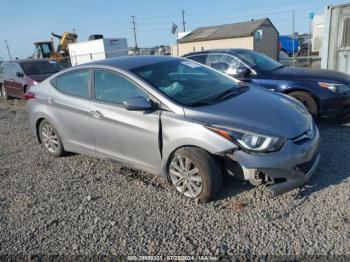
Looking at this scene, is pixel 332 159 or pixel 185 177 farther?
pixel 332 159

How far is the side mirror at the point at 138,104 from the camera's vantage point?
3.73 meters

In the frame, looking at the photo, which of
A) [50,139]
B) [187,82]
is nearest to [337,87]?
[187,82]

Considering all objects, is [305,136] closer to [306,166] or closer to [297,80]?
[306,166]

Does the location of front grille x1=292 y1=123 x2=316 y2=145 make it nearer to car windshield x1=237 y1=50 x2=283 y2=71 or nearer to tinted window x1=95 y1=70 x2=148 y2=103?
tinted window x1=95 y1=70 x2=148 y2=103

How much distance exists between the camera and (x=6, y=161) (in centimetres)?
566

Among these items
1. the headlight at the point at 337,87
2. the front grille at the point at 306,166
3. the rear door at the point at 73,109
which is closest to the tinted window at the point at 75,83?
the rear door at the point at 73,109

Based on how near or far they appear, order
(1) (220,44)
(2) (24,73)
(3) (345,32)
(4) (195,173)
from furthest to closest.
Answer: (1) (220,44)
(2) (24,73)
(3) (345,32)
(4) (195,173)

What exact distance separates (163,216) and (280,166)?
4.32 feet

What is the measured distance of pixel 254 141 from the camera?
10.9 feet

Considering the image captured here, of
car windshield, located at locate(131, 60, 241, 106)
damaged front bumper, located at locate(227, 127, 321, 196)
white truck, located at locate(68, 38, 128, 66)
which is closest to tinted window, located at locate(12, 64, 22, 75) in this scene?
car windshield, located at locate(131, 60, 241, 106)

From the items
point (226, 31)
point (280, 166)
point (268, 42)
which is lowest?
point (280, 166)

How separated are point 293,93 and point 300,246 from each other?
3749mm

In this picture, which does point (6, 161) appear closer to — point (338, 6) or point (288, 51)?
point (338, 6)

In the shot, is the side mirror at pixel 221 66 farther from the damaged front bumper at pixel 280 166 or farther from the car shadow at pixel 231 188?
the damaged front bumper at pixel 280 166
